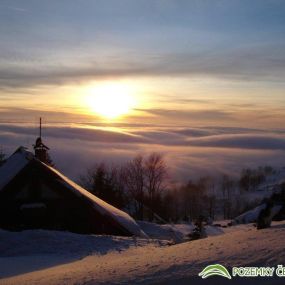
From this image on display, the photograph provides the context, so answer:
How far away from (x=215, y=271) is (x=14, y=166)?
19.0 metres

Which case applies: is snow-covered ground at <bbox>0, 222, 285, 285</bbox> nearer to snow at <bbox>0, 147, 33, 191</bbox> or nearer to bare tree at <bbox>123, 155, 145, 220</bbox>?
snow at <bbox>0, 147, 33, 191</bbox>

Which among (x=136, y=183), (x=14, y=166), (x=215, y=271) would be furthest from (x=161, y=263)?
(x=136, y=183)

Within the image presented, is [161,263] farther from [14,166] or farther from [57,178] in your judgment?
[14,166]

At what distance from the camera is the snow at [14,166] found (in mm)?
24831

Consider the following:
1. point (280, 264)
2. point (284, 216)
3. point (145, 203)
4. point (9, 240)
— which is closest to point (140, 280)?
point (280, 264)

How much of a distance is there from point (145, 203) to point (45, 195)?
46424 mm

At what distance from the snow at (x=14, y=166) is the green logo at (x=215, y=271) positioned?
58.1 feet

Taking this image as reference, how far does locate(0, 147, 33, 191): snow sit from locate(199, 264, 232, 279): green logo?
17707 millimetres

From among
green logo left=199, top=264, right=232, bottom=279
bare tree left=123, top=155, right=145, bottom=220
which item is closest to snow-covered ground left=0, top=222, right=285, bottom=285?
green logo left=199, top=264, right=232, bottom=279

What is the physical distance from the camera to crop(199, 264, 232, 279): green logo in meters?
8.28

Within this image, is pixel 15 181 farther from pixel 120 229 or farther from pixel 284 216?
pixel 284 216

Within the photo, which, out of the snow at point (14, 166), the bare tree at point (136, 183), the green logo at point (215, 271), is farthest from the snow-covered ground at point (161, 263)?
the bare tree at point (136, 183)

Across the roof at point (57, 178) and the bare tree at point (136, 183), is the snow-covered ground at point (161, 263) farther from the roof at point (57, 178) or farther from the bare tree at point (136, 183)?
the bare tree at point (136, 183)

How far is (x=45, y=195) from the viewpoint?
83.1 feet
